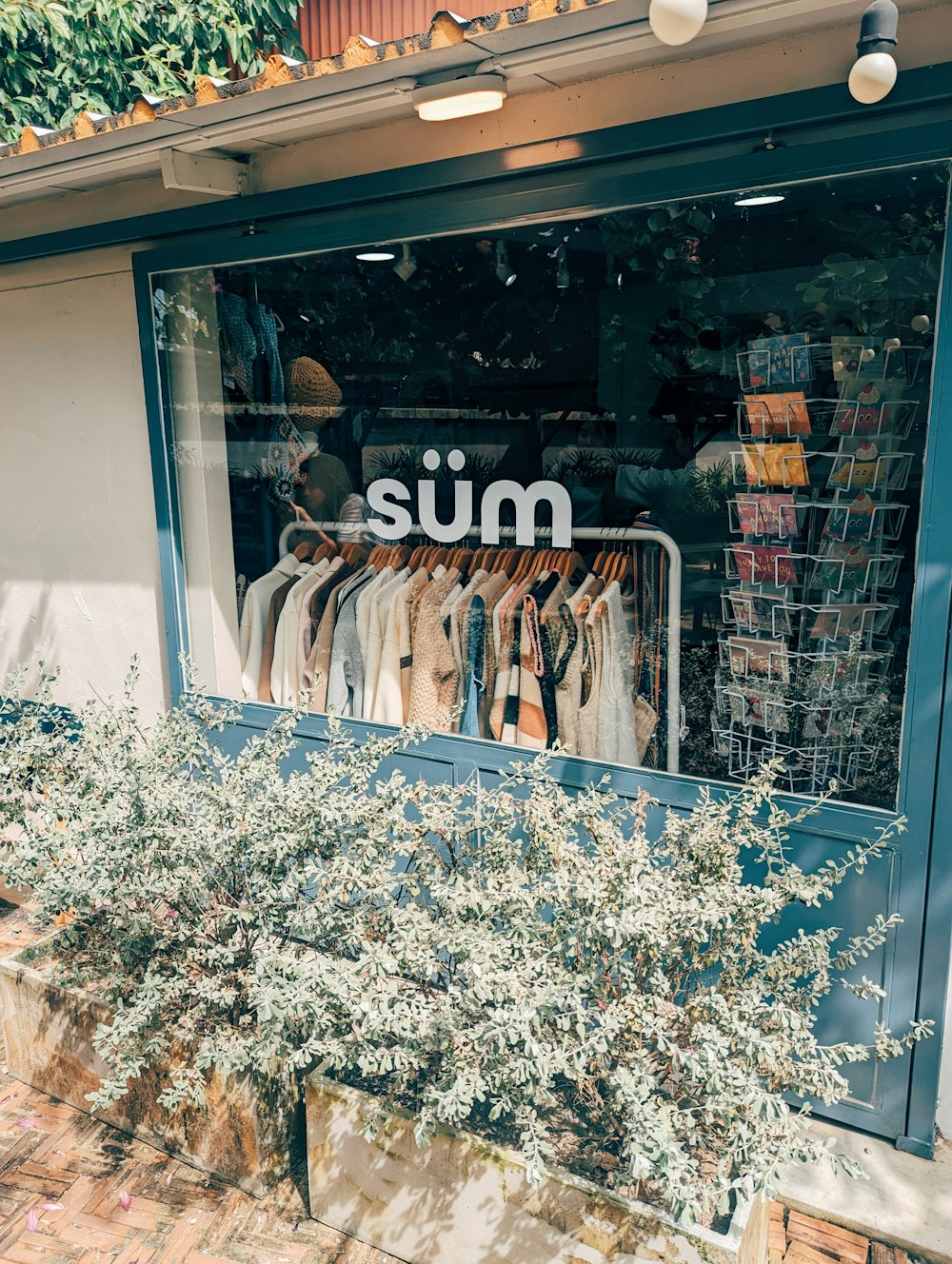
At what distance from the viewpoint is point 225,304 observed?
4.04m

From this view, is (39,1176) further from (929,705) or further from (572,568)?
(929,705)

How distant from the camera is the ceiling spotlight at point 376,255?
3.51 m

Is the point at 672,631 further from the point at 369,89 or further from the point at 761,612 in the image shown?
the point at 369,89

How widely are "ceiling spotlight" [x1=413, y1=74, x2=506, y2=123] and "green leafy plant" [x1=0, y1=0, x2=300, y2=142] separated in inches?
213

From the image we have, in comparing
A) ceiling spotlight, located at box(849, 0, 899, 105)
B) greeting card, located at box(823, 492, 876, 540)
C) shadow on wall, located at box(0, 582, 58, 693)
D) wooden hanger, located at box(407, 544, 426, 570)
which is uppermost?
ceiling spotlight, located at box(849, 0, 899, 105)

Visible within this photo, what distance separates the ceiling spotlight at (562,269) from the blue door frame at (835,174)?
0.75ft

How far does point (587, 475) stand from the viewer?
3.49 m

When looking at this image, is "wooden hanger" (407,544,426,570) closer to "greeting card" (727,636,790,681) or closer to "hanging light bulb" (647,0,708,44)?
"greeting card" (727,636,790,681)

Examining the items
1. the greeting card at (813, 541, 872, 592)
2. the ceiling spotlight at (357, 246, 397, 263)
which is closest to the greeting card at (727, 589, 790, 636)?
the greeting card at (813, 541, 872, 592)

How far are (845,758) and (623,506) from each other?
1.17 meters

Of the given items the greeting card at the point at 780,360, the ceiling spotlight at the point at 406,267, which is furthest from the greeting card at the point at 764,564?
the ceiling spotlight at the point at 406,267

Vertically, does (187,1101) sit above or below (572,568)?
below

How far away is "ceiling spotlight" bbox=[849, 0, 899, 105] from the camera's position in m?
2.03

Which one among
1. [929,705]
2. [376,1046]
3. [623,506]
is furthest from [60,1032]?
[929,705]
